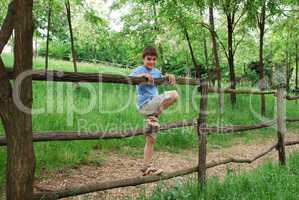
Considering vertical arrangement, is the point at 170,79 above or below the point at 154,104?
above

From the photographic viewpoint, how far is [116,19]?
2250 centimetres

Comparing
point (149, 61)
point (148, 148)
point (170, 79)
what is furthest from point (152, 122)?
point (149, 61)

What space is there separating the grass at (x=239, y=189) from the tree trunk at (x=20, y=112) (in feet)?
4.67

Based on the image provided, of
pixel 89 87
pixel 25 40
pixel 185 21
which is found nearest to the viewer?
pixel 25 40

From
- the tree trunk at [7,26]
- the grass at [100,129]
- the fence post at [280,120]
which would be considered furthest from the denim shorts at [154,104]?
the fence post at [280,120]

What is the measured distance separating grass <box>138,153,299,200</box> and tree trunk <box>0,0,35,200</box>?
1423 millimetres

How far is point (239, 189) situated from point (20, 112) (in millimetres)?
2858

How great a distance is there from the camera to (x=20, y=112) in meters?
3.16

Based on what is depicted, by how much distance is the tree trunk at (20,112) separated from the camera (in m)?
3.07

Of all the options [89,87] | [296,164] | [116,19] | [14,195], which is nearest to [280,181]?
[296,164]

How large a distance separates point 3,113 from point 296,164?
5.39 metres

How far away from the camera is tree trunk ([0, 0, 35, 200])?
3.07 m

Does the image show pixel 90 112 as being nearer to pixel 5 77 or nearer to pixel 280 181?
A: pixel 280 181

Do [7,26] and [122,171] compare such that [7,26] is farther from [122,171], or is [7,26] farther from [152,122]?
[122,171]
